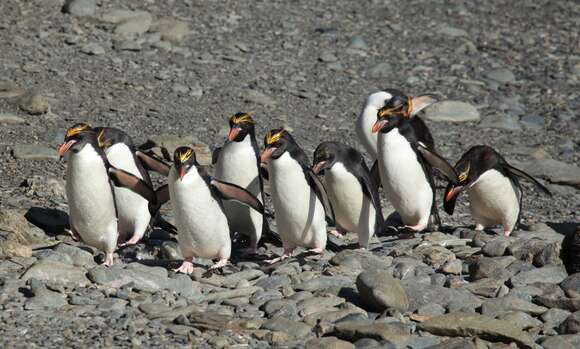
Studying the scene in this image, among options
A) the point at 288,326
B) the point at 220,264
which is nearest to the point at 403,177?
the point at 220,264

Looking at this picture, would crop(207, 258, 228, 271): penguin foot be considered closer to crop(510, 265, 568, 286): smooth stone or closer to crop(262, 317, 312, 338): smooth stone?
crop(262, 317, 312, 338): smooth stone

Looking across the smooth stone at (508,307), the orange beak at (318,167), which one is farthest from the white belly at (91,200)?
the smooth stone at (508,307)

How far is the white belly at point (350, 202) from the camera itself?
23.6 feet

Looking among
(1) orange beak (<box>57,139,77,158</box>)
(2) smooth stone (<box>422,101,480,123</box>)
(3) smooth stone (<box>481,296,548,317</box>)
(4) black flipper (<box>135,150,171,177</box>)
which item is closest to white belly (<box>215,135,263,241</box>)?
(4) black flipper (<box>135,150,171,177</box>)

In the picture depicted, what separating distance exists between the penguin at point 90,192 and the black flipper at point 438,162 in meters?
2.09

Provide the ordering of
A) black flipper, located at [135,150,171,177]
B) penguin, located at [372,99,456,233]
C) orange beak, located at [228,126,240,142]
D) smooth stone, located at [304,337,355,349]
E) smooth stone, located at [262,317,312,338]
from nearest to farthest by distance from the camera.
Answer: smooth stone, located at [304,337,355,349] < smooth stone, located at [262,317,312,338] < orange beak, located at [228,126,240,142] < black flipper, located at [135,150,171,177] < penguin, located at [372,99,456,233]

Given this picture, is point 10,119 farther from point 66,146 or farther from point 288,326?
point 288,326

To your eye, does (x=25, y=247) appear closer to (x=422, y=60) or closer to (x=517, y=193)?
(x=517, y=193)

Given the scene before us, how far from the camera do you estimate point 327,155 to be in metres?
7.12

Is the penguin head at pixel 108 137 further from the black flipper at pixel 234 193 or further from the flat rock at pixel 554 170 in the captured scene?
the flat rock at pixel 554 170

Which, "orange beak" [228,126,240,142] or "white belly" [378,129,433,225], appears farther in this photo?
"white belly" [378,129,433,225]

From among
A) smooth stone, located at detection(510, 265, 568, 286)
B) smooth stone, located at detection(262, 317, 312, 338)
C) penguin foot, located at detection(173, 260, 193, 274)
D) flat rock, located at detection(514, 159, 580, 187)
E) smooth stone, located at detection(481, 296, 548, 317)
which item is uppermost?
smooth stone, located at detection(262, 317, 312, 338)

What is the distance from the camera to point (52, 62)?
37.7 ft

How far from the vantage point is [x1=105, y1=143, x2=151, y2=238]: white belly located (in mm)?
7246
